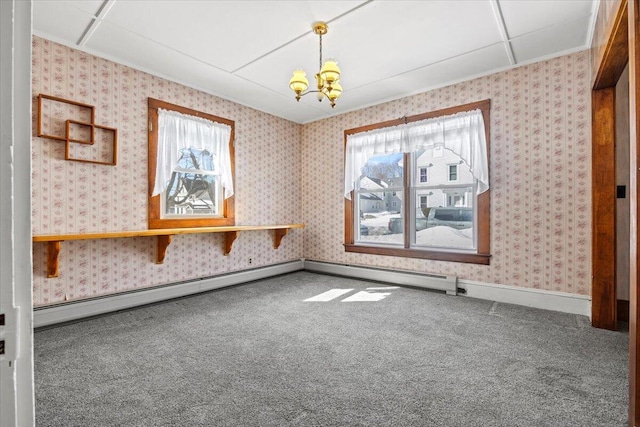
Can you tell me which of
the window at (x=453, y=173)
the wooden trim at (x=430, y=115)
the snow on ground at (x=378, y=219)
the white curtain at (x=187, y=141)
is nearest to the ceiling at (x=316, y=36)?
the wooden trim at (x=430, y=115)

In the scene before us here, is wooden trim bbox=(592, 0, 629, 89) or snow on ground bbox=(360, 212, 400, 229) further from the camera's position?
snow on ground bbox=(360, 212, 400, 229)

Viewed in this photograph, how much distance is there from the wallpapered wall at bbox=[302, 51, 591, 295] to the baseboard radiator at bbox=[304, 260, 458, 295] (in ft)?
0.52

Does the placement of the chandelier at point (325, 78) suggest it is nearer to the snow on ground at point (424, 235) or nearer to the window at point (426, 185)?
the window at point (426, 185)

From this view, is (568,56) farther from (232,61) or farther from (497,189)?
(232,61)

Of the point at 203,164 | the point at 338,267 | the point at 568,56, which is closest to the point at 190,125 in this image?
the point at 203,164

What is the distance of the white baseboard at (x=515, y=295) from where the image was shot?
3230mm

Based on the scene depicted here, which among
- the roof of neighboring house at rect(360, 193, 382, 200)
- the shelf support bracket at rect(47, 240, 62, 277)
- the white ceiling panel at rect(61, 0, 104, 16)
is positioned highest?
the white ceiling panel at rect(61, 0, 104, 16)

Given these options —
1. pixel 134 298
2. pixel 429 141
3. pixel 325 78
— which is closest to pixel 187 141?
pixel 134 298

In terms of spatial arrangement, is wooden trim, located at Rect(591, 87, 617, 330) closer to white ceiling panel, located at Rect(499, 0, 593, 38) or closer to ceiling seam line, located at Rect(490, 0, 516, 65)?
white ceiling panel, located at Rect(499, 0, 593, 38)

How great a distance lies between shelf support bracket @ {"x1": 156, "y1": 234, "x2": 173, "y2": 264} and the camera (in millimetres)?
3684

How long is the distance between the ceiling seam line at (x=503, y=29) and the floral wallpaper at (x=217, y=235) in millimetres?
301

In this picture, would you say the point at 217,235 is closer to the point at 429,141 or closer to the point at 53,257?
the point at 53,257

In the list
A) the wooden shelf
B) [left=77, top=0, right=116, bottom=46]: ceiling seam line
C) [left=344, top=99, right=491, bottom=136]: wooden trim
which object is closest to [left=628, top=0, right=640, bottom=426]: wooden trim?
[left=344, top=99, right=491, bottom=136]: wooden trim

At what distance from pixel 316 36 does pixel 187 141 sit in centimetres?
210
